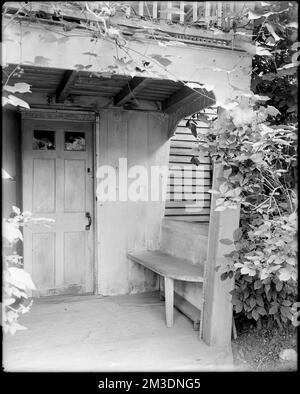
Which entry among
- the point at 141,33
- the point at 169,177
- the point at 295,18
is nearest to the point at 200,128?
the point at 169,177

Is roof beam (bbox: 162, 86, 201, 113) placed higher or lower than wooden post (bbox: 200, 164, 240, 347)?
higher

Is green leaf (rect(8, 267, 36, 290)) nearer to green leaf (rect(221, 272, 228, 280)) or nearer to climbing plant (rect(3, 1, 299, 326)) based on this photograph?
climbing plant (rect(3, 1, 299, 326))

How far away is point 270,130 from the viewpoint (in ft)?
7.78

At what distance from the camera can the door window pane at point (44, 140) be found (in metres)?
4.36

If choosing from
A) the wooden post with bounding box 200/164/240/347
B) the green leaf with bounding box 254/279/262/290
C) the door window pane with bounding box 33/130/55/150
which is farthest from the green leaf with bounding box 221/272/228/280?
the door window pane with bounding box 33/130/55/150

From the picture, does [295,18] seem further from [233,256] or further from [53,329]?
[53,329]

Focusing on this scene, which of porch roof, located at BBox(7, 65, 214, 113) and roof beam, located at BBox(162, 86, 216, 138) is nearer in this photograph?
porch roof, located at BBox(7, 65, 214, 113)

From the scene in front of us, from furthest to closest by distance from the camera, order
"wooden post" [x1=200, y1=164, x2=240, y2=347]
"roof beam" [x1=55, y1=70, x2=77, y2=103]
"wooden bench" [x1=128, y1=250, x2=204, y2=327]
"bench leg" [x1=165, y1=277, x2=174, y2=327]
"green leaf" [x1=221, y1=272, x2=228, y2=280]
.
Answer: "bench leg" [x1=165, y1=277, x2=174, y2=327], "wooden bench" [x1=128, y1=250, x2=204, y2=327], "roof beam" [x1=55, y1=70, x2=77, y2=103], "wooden post" [x1=200, y1=164, x2=240, y2=347], "green leaf" [x1=221, y1=272, x2=228, y2=280]

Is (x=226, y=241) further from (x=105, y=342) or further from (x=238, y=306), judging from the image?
(x=105, y=342)

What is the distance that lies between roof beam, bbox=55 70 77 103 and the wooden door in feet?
1.21

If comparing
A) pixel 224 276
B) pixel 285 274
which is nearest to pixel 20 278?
pixel 285 274

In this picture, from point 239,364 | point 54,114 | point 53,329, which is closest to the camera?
point 239,364

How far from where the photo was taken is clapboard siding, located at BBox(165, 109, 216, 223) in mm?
4949
